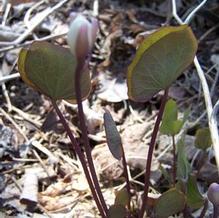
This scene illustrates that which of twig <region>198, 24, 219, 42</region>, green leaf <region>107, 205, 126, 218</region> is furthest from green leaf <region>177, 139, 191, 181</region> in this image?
twig <region>198, 24, 219, 42</region>

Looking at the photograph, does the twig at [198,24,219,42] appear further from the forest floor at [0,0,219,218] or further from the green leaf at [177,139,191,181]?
the green leaf at [177,139,191,181]

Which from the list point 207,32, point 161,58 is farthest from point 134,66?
point 207,32

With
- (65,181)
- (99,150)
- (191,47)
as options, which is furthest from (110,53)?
(191,47)

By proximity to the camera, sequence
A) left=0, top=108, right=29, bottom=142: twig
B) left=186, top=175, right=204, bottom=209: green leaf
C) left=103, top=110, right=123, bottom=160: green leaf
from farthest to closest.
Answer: left=0, top=108, right=29, bottom=142: twig, left=186, top=175, right=204, bottom=209: green leaf, left=103, top=110, right=123, bottom=160: green leaf

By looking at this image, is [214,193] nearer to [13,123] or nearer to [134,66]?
[134,66]

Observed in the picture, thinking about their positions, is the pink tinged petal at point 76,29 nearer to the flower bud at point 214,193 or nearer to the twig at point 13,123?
the flower bud at point 214,193

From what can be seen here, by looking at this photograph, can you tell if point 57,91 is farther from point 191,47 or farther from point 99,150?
point 99,150
